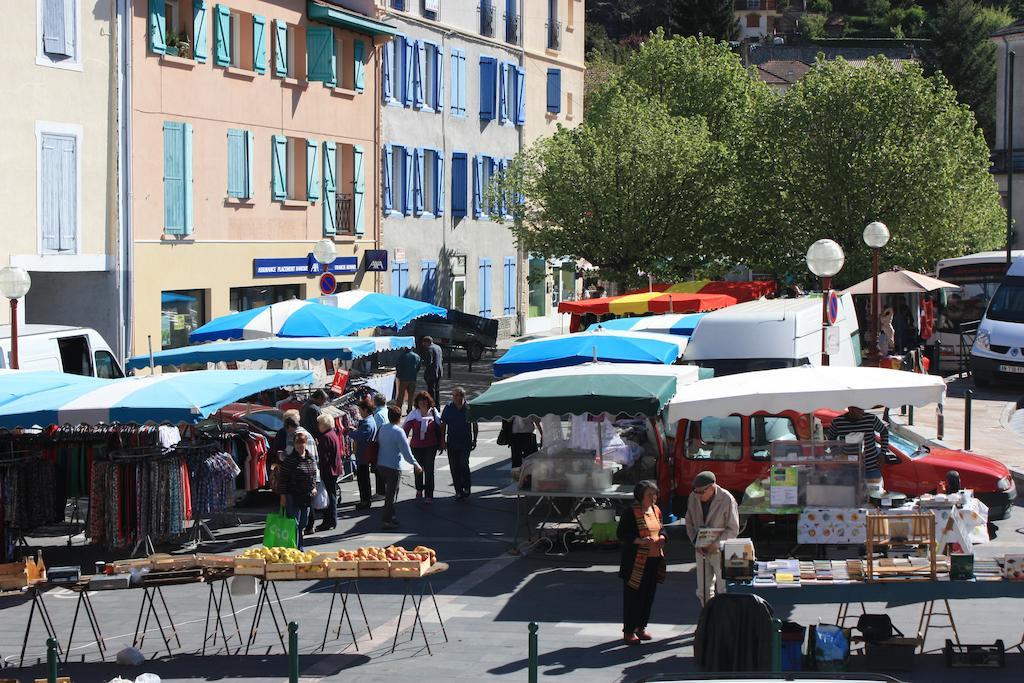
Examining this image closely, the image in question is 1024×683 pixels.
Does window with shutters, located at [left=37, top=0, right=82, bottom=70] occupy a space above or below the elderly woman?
above

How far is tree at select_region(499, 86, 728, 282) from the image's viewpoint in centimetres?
4247

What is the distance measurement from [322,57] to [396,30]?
18.0ft

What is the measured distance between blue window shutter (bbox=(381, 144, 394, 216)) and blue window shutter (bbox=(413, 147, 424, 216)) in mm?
1533

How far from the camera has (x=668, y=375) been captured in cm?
1766

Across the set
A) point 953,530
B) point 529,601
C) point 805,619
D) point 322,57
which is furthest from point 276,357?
point 322,57

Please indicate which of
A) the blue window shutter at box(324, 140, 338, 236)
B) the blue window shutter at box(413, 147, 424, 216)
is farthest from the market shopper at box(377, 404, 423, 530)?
the blue window shutter at box(413, 147, 424, 216)

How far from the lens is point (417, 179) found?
4603 centimetres

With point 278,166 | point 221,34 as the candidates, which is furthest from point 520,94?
point 221,34

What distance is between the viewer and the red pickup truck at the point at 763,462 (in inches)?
693

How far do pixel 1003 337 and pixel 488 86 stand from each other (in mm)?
22668

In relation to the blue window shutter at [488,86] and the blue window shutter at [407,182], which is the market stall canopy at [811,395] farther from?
the blue window shutter at [488,86]

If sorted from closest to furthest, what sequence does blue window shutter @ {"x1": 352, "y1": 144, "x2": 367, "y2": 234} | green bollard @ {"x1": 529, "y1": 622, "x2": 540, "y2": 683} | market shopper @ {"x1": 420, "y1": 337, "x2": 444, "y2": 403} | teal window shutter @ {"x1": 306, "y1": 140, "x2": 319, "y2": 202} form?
green bollard @ {"x1": 529, "y1": 622, "x2": 540, "y2": 683}, market shopper @ {"x1": 420, "y1": 337, "x2": 444, "y2": 403}, teal window shutter @ {"x1": 306, "y1": 140, "x2": 319, "y2": 202}, blue window shutter @ {"x1": 352, "y1": 144, "x2": 367, "y2": 234}

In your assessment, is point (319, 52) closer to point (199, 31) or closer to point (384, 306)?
point (199, 31)

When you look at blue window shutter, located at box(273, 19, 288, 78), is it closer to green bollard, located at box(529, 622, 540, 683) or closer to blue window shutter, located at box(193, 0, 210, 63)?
blue window shutter, located at box(193, 0, 210, 63)
